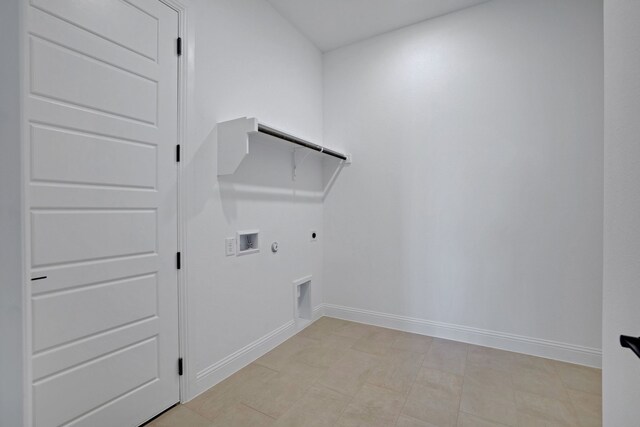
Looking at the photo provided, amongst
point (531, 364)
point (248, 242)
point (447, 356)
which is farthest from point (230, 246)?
point (531, 364)

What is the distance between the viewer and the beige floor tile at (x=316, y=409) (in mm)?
1690

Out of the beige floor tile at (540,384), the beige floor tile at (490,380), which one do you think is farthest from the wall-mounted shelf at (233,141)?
the beige floor tile at (540,384)

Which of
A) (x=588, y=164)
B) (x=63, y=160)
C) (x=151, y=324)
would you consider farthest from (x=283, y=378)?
(x=588, y=164)

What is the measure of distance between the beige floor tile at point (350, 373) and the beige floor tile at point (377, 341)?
0.09m

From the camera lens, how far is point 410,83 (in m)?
2.89

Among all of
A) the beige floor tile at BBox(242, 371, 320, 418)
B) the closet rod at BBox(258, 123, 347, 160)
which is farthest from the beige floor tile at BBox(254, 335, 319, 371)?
the closet rod at BBox(258, 123, 347, 160)

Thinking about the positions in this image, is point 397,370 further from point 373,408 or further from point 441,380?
point 373,408

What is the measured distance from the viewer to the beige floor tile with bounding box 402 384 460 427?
171cm

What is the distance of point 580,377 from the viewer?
212 centimetres

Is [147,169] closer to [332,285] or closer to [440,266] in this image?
[332,285]

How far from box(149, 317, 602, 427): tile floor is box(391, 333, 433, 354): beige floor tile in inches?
0.7

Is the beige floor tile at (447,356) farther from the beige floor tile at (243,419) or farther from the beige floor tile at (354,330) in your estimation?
the beige floor tile at (243,419)

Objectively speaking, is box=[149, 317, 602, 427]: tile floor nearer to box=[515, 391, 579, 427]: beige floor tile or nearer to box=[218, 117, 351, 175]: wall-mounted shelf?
box=[515, 391, 579, 427]: beige floor tile

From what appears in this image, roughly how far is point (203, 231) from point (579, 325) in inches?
116
